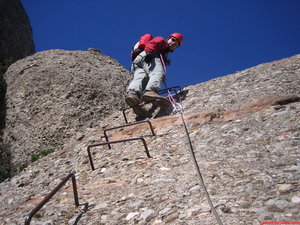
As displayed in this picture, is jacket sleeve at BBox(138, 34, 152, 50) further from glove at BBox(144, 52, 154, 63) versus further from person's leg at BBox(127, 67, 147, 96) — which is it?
person's leg at BBox(127, 67, 147, 96)

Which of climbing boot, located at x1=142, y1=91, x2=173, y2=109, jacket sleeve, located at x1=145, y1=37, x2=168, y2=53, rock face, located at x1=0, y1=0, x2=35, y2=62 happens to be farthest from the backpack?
rock face, located at x1=0, y1=0, x2=35, y2=62

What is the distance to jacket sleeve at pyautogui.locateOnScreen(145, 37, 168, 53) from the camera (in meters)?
6.53

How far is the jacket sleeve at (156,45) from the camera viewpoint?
257 inches

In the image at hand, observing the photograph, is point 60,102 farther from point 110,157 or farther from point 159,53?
point 110,157

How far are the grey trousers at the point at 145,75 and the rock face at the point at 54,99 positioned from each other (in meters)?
1.73

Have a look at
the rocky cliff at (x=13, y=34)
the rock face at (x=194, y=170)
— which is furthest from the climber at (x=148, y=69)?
the rocky cliff at (x=13, y=34)

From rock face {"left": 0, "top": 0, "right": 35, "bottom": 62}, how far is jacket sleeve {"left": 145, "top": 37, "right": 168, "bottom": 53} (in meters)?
9.66

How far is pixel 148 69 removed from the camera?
6480 mm

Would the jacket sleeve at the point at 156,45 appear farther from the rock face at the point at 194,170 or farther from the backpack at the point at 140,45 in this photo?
→ the rock face at the point at 194,170

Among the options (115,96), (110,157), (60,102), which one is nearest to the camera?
(110,157)

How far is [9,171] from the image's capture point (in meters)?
7.32

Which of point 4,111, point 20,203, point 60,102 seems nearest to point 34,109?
point 60,102

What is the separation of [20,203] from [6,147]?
507 centimetres

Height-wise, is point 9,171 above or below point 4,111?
below
